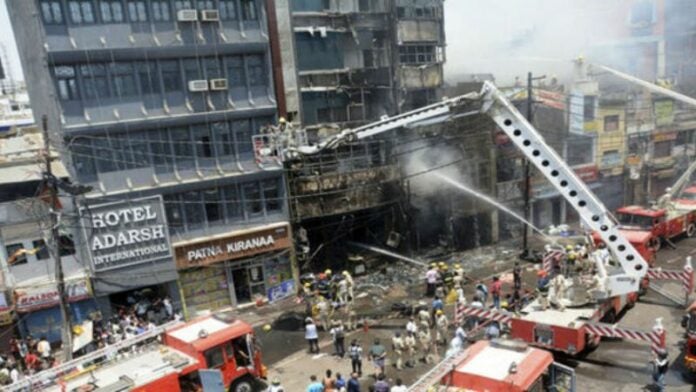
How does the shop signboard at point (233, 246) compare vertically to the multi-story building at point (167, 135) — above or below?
below

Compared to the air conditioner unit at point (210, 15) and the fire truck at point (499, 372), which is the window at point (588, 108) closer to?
the air conditioner unit at point (210, 15)

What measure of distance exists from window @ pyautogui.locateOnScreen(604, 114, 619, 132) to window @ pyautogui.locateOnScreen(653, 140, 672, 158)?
15.2 ft

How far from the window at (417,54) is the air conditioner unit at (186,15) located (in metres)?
11.2

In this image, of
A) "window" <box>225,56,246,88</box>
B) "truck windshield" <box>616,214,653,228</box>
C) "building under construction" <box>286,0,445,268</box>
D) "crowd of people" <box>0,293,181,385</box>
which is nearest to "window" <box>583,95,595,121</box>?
"truck windshield" <box>616,214,653,228</box>

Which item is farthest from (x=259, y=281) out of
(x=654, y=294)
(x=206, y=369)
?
(x=654, y=294)

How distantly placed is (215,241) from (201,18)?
10.00m

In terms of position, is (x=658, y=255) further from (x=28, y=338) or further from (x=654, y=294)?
(x=28, y=338)

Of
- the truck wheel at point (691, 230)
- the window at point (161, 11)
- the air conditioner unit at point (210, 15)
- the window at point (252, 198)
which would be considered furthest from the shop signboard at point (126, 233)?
the truck wheel at point (691, 230)

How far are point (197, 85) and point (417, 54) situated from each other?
12.6 metres

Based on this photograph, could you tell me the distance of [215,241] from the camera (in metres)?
24.0

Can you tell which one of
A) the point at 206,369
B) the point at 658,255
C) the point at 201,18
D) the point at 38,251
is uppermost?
the point at 201,18

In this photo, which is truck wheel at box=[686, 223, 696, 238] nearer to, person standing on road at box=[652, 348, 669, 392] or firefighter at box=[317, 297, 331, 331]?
person standing on road at box=[652, 348, 669, 392]

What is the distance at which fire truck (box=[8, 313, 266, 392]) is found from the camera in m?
13.3

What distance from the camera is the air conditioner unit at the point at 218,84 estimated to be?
77.5ft
